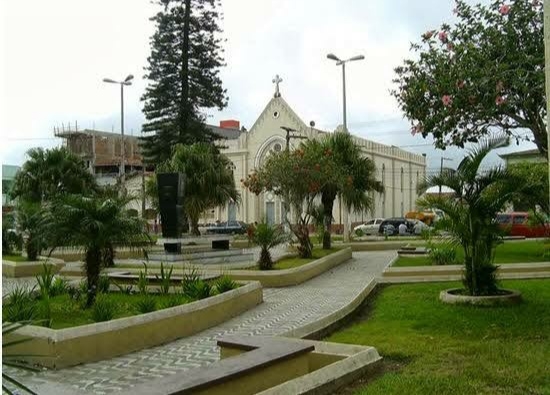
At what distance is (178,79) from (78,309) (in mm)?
24976

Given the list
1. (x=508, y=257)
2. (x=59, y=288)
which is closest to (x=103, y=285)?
(x=59, y=288)

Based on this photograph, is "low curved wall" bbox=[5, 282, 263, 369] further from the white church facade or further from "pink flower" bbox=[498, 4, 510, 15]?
the white church facade

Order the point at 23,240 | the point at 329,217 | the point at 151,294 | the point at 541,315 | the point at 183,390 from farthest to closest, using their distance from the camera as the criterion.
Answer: the point at 329,217 < the point at 23,240 < the point at 151,294 < the point at 541,315 < the point at 183,390

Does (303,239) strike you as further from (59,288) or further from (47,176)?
(47,176)

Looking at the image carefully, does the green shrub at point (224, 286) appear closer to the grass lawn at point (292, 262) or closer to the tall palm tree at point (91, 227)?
the tall palm tree at point (91, 227)

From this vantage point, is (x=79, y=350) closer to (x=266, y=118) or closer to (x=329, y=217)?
(x=329, y=217)

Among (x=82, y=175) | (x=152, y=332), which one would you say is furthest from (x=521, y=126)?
(x=82, y=175)

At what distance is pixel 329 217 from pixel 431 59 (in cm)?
1294

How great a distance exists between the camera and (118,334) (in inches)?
301

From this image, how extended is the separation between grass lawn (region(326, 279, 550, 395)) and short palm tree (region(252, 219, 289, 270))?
15.0 feet

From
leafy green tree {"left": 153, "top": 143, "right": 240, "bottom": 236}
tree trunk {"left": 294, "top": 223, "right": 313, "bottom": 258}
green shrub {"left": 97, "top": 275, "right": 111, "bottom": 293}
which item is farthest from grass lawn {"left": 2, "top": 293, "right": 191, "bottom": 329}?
leafy green tree {"left": 153, "top": 143, "right": 240, "bottom": 236}

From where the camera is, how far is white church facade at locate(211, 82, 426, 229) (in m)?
47.4

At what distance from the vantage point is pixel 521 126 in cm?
Answer: 997

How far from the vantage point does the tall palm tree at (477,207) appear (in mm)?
9938
